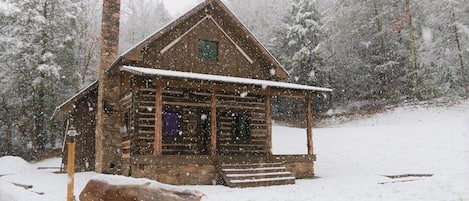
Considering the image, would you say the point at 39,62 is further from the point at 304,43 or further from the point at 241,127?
the point at 304,43

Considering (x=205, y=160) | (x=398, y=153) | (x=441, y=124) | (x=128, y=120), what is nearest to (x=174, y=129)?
(x=128, y=120)

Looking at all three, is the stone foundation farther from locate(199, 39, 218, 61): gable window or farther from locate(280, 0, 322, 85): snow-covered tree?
locate(280, 0, 322, 85): snow-covered tree

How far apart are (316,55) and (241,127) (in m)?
20.6

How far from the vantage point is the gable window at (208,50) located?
20.9 metres

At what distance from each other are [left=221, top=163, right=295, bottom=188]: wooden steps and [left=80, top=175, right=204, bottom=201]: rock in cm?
699

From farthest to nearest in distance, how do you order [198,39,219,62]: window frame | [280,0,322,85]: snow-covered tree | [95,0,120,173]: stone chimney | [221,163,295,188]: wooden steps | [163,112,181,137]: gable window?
[280,0,322,85]: snow-covered tree < [198,39,219,62]: window frame < [95,0,120,173]: stone chimney < [163,112,181,137]: gable window < [221,163,295,188]: wooden steps

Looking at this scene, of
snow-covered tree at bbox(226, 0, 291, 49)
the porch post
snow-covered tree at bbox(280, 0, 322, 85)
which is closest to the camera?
the porch post

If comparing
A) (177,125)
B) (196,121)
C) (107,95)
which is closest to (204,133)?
(196,121)

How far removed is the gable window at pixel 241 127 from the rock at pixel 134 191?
40.4ft

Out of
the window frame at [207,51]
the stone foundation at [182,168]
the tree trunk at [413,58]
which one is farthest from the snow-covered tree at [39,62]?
the tree trunk at [413,58]

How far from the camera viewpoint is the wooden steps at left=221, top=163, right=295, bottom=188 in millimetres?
15867

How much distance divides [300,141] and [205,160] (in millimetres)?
14285

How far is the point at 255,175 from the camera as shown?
16.6 m

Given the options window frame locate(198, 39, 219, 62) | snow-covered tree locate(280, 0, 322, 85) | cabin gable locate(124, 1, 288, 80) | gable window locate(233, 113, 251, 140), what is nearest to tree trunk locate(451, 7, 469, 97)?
snow-covered tree locate(280, 0, 322, 85)
